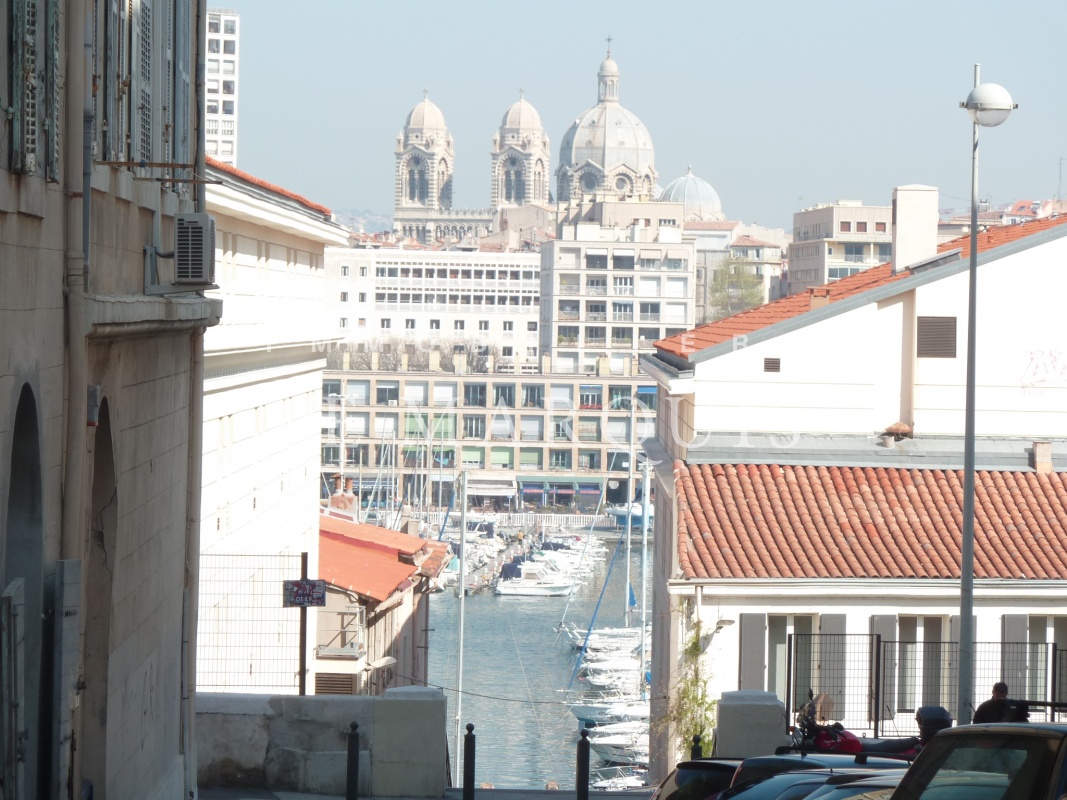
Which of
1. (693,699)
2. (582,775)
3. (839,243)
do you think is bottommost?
(693,699)

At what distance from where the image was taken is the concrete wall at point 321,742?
500 inches

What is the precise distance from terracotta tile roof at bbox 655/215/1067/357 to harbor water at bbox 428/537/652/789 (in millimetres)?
9593

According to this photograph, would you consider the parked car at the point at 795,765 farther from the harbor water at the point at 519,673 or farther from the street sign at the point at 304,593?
the harbor water at the point at 519,673

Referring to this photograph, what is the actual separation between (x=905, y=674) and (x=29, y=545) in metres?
13.8

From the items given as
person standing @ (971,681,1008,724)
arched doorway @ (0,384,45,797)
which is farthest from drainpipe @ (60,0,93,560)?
person standing @ (971,681,1008,724)

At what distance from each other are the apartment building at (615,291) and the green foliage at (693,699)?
452ft

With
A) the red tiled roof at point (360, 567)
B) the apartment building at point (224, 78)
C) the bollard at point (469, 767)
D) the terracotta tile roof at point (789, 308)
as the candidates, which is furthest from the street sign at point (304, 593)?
the apartment building at point (224, 78)

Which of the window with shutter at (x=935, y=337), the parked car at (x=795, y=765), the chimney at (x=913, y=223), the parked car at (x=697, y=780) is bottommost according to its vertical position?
the parked car at (x=697, y=780)

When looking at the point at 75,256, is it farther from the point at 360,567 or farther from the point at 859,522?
the point at 360,567

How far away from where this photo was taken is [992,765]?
550cm

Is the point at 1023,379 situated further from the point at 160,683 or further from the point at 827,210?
the point at 827,210

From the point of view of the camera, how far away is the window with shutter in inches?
900

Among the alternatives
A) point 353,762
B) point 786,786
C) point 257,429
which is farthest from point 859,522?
point 786,786

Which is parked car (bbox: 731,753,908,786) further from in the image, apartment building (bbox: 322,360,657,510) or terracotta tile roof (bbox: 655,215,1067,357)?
apartment building (bbox: 322,360,657,510)
